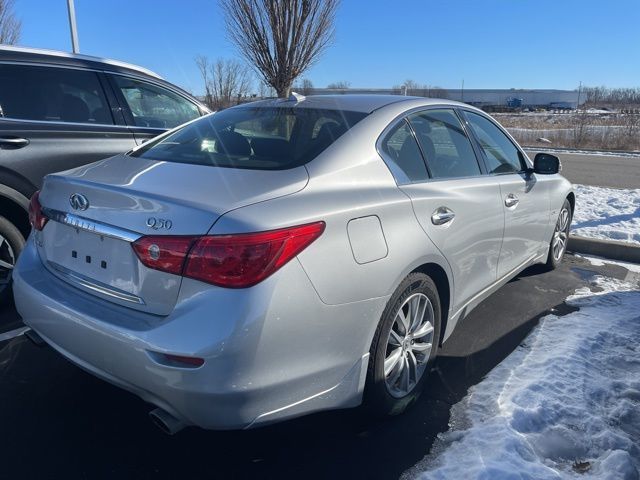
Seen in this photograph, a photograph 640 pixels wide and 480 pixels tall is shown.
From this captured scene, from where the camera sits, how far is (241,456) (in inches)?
96.3

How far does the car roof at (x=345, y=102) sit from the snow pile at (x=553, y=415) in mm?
1714

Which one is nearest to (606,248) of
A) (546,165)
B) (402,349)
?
(546,165)

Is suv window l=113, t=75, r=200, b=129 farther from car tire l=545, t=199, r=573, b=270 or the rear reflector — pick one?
car tire l=545, t=199, r=573, b=270

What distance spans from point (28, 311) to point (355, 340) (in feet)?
5.02

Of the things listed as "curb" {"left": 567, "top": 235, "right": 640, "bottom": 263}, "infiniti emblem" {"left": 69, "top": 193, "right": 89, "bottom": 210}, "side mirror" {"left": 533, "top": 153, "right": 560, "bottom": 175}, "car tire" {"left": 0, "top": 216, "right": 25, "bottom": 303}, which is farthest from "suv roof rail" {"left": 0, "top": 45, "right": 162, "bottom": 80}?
"curb" {"left": 567, "top": 235, "right": 640, "bottom": 263}

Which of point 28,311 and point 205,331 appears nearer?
point 205,331

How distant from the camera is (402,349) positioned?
8.91 feet

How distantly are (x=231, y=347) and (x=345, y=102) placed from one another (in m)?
1.82

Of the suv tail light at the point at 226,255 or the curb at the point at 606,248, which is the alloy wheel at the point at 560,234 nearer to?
the curb at the point at 606,248

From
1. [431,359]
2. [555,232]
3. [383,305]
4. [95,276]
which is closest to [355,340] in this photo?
[383,305]

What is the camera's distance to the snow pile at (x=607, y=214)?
644 cm

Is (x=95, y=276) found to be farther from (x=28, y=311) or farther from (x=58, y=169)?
(x=58, y=169)

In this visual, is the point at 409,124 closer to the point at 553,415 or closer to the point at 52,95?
the point at 553,415

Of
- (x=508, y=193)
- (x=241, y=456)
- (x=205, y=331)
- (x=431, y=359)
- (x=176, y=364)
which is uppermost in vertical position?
(x=508, y=193)
